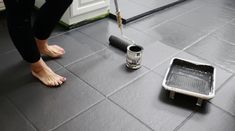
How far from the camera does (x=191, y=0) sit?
8.61 ft

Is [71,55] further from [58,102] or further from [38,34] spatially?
[58,102]

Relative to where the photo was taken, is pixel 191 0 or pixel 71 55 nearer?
pixel 71 55

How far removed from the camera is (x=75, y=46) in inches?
67.8

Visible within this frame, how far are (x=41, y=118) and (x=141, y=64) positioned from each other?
69cm

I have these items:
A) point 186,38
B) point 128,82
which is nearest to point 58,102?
point 128,82

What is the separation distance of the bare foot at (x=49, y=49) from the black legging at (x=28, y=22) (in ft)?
0.21

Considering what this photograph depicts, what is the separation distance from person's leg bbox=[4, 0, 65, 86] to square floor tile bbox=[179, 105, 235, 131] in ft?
→ 2.27

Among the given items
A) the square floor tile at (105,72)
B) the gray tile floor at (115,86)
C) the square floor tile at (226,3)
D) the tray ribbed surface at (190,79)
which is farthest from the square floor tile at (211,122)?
the square floor tile at (226,3)

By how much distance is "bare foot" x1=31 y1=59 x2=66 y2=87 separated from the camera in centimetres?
135

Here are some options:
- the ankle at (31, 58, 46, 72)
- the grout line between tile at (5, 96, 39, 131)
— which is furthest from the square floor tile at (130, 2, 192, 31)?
the grout line between tile at (5, 96, 39, 131)

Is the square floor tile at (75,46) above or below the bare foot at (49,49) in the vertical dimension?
below

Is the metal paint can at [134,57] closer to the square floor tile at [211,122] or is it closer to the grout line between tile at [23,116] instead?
the square floor tile at [211,122]

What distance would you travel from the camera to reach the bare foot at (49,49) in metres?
1.52

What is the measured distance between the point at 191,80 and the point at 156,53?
382mm
